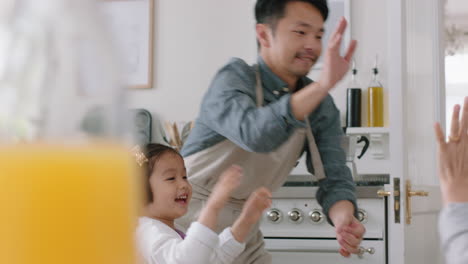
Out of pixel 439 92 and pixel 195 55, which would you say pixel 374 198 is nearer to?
pixel 439 92

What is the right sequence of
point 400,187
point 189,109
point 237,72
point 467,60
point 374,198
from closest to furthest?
point 237,72 → point 400,187 → point 374,198 → point 189,109 → point 467,60

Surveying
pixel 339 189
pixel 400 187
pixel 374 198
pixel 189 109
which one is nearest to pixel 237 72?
pixel 339 189

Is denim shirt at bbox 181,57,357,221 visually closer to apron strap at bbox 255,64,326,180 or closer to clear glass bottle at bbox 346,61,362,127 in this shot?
apron strap at bbox 255,64,326,180

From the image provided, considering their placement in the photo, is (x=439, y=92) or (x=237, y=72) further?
(x=439, y=92)

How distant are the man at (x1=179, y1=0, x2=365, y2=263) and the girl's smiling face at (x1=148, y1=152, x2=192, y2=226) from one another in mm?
39

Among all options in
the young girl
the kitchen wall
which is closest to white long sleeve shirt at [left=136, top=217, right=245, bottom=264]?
the young girl

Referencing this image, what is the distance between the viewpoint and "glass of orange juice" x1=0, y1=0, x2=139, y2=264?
11 cm

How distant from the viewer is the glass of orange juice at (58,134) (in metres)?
0.11

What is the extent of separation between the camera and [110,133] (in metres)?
0.12

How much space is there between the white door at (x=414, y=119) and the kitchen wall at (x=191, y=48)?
645 millimetres

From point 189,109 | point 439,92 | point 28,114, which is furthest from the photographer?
point 189,109

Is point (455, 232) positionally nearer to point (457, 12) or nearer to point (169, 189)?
point (169, 189)

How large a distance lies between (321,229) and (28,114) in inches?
88.8

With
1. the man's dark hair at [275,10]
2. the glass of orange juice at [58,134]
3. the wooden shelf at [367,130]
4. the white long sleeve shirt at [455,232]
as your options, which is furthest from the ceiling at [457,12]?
the glass of orange juice at [58,134]
